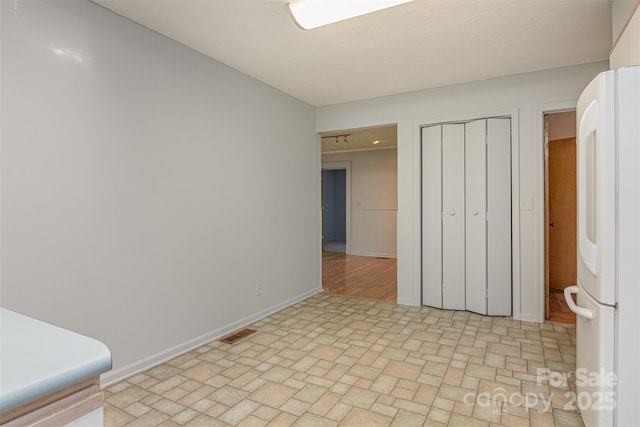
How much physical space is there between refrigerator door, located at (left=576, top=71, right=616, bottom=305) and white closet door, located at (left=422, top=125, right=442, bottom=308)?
7.51ft

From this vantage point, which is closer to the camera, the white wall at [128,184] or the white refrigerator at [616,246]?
the white refrigerator at [616,246]

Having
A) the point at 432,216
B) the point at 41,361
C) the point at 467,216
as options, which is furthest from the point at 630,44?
the point at 41,361

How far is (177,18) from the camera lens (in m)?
2.43

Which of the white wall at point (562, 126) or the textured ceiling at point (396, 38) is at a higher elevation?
the textured ceiling at point (396, 38)

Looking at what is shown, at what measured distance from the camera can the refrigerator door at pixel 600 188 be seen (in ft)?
4.75

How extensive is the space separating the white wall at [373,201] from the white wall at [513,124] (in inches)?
133

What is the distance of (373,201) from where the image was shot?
7.77 meters

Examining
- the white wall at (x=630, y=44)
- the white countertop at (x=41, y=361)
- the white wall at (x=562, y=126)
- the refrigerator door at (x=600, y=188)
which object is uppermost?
the white wall at (x=562, y=126)

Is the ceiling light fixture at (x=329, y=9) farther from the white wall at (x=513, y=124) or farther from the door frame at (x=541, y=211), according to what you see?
the door frame at (x=541, y=211)

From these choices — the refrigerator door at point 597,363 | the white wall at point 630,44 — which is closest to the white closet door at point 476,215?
the white wall at point 630,44

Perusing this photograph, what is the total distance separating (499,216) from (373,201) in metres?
4.18

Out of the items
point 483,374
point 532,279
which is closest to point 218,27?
point 483,374

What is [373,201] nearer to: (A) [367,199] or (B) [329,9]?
(A) [367,199]

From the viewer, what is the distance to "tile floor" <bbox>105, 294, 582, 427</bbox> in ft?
6.45
